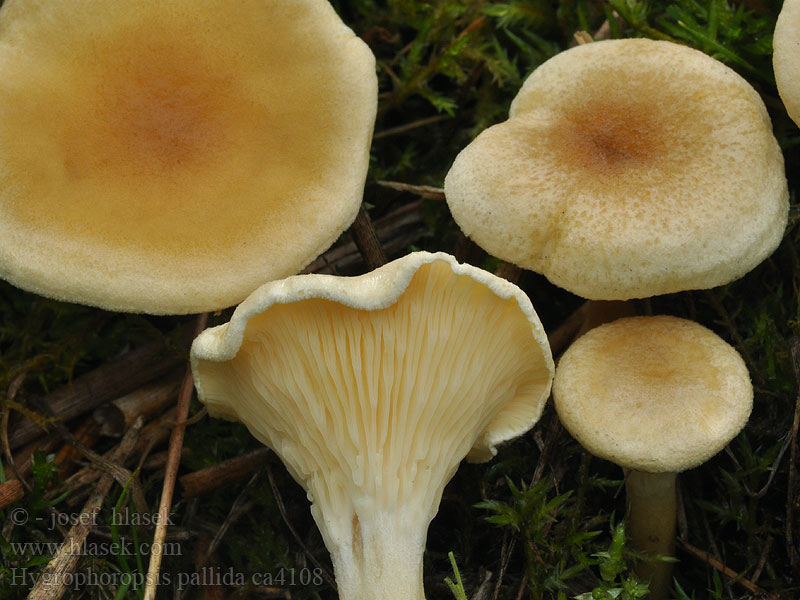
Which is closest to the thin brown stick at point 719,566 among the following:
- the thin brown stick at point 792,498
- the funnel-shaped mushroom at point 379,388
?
the thin brown stick at point 792,498

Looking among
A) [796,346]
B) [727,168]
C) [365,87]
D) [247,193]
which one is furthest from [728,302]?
[247,193]

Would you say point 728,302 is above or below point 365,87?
below

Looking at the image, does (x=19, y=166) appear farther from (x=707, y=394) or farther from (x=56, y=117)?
(x=707, y=394)

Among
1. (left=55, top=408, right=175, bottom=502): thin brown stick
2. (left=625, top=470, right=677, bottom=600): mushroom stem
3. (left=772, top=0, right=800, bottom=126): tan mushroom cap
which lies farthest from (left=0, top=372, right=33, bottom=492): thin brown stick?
(left=772, top=0, right=800, bottom=126): tan mushroom cap

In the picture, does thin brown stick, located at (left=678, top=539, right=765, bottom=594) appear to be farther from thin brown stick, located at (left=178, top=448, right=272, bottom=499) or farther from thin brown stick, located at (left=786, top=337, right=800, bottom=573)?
thin brown stick, located at (left=178, top=448, right=272, bottom=499)

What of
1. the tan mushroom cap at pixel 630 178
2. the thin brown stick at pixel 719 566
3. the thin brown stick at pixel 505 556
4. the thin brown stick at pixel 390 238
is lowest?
the thin brown stick at pixel 719 566

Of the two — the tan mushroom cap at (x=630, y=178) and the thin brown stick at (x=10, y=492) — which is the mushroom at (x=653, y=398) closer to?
the tan mushroom cap at (x=630, y=178)
